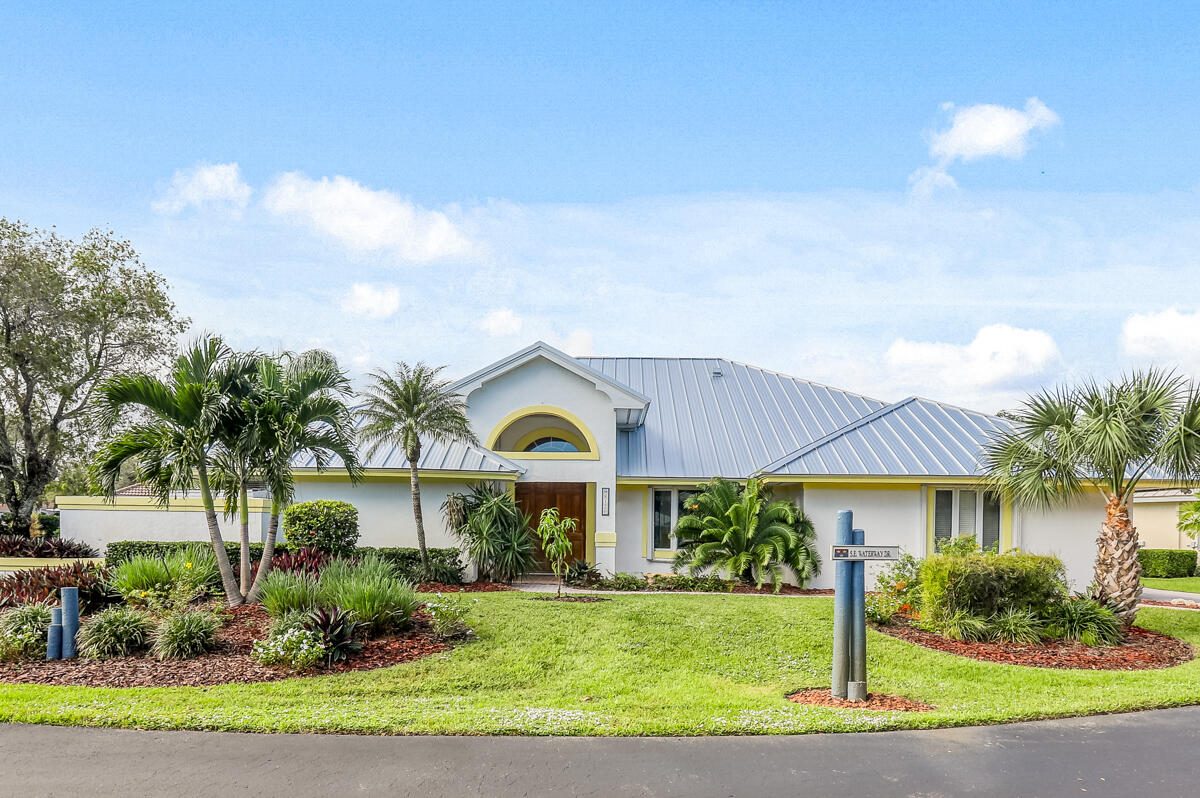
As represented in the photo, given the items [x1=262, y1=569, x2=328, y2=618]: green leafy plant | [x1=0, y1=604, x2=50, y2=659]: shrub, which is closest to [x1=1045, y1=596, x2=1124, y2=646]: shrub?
[x1=262, y1=569, x2=328, y2=618]: green leafy plant

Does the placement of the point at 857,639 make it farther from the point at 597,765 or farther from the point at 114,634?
the point at 114,634

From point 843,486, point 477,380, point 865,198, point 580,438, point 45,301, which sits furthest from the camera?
point 45,301

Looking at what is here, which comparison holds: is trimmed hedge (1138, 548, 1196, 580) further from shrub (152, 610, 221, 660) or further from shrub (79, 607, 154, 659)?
shrub (79, 607, 154, 659)

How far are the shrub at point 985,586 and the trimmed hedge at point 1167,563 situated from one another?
52.5 ft

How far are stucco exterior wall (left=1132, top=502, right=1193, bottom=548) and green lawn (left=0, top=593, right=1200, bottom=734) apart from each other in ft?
58.5

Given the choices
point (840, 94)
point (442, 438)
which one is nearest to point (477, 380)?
point (442, 438)

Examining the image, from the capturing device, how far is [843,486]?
1662cm

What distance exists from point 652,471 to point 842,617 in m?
10.4

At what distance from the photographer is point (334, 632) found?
9.29 metres

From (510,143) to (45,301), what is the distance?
15.0m

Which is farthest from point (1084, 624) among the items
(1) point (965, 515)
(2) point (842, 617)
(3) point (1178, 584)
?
(3) point (1178, 584)

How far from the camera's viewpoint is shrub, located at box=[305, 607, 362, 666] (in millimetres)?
9134

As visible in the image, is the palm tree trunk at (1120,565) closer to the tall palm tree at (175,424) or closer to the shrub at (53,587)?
the tall palm tree at (175,424)

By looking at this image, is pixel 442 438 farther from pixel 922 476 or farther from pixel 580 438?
pixel 922 476
